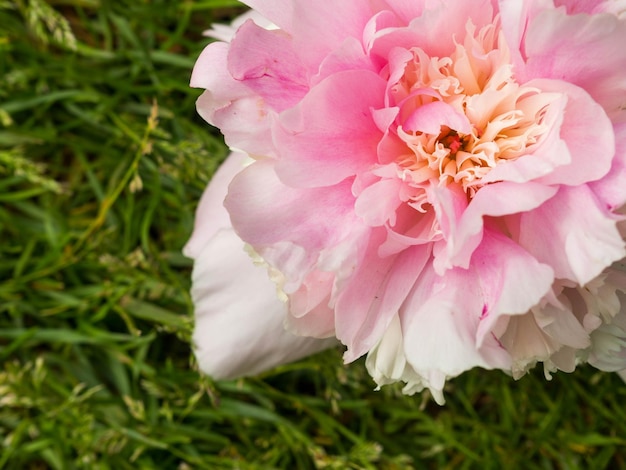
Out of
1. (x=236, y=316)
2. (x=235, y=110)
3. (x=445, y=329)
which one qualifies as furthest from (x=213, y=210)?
(x=445, y=329)

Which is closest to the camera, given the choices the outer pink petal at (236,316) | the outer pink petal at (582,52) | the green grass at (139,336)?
the outer pink petal at (582,52)

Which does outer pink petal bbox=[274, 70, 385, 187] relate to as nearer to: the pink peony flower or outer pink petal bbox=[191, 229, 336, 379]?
the pink peony flower

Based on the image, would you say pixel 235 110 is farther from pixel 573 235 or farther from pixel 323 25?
pixel 573 235

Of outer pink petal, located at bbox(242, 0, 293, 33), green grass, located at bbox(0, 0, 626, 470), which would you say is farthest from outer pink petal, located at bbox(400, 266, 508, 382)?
green grass, located at bbox(0, 0, 626, 470)

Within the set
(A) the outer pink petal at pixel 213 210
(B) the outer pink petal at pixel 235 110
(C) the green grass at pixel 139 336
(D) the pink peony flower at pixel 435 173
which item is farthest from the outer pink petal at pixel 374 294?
(C) the green grass at pixel 139 336

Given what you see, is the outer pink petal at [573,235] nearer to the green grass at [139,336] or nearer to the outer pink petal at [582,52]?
the outer pink petal at [582,52]

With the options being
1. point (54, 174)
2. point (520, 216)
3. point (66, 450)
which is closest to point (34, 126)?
point (54, 174)
